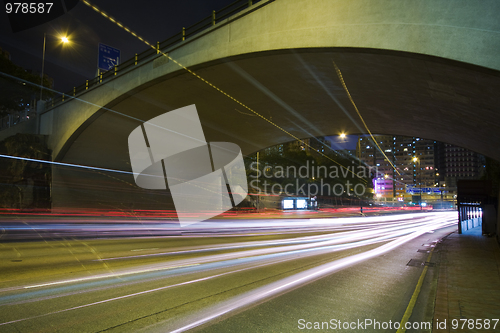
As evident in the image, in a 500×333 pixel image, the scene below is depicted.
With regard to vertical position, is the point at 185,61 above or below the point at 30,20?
below

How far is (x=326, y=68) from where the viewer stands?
13.6 meters

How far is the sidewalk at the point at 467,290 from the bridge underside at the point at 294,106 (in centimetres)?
542

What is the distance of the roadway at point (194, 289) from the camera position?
481 centimetres

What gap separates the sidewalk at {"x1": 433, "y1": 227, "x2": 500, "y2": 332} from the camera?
523 cm

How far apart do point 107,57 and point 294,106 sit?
607 inches

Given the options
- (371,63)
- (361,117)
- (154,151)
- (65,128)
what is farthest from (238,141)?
(371,63)

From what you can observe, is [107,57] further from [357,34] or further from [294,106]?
[357,34]

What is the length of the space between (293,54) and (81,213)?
20.4 meters

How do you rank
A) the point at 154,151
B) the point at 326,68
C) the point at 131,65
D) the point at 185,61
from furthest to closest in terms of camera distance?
the point at 154,151
the point at 131,65
the point at 185,61
the point at 326,68

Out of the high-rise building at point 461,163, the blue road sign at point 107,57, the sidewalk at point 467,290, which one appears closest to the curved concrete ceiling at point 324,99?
the blue road sign at point 107,57

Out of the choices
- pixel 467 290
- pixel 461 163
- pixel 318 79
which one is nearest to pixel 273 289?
pixel 467 290

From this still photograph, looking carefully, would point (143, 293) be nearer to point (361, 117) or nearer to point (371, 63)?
point (371, 63)

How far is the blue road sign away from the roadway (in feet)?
53.4

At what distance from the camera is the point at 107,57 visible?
2430 cm
